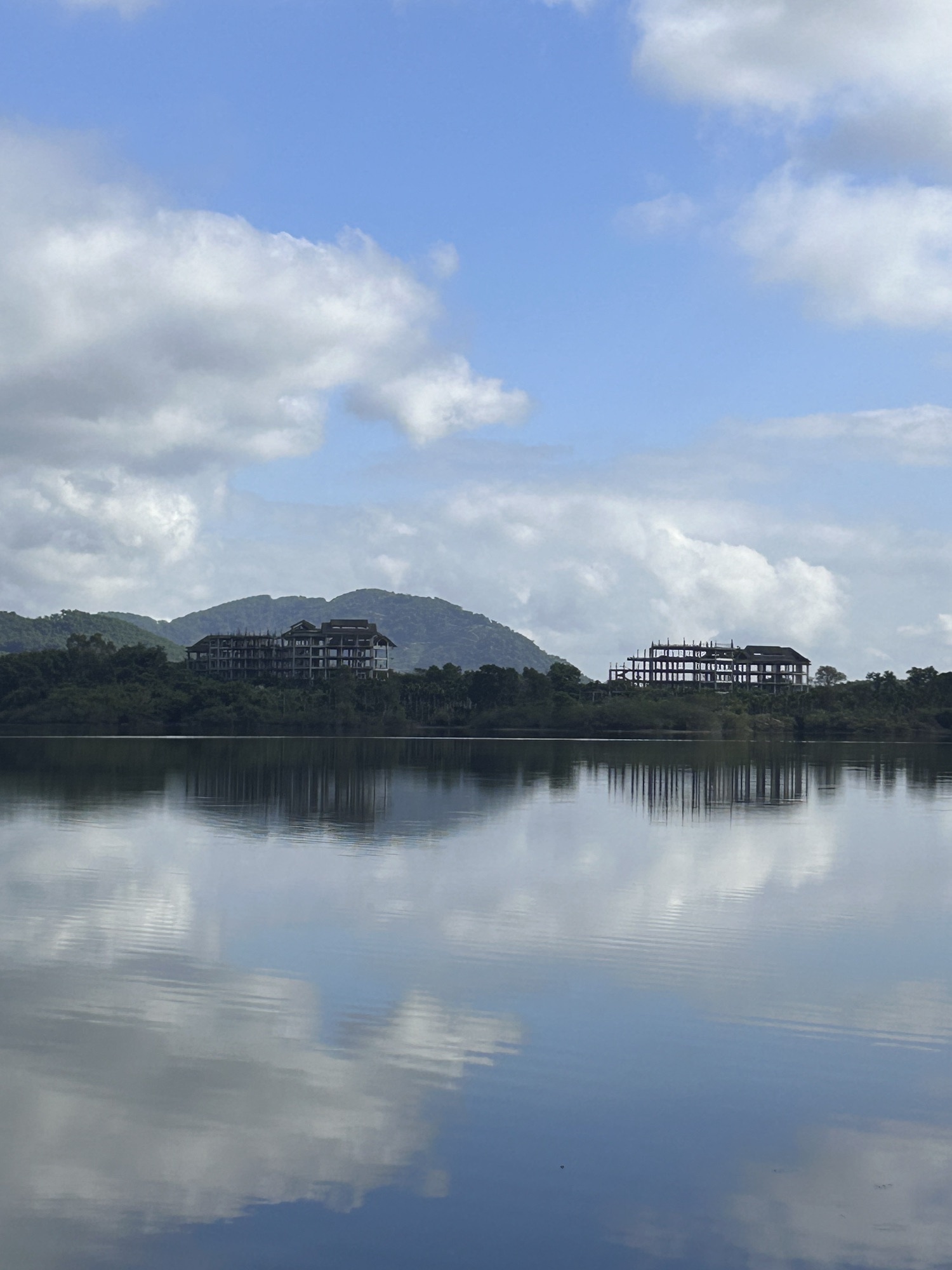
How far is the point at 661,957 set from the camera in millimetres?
12906

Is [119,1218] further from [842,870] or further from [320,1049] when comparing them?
[842,870]

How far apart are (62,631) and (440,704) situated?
305 feet

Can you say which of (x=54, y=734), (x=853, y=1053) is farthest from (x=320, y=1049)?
(x=54, y=734)

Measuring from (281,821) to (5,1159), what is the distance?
17.6 meters

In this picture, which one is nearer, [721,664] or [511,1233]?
[511,1233]

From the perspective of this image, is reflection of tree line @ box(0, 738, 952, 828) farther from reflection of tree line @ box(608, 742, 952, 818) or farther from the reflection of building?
the reflection of building

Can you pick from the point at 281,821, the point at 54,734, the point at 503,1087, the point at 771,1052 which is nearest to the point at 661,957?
the point at 771,1052

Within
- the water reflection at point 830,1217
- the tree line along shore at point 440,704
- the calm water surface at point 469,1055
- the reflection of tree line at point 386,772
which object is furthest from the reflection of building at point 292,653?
the water reflection at point 830,1217

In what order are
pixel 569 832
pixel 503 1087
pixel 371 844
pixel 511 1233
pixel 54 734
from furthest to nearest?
pixel 54 734
pixel 569 832
pixel 371 844
pixel 503 1087
pixel 511 1233

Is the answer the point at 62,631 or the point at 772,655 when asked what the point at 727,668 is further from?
the point at 62,631

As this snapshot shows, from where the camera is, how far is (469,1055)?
9.35m

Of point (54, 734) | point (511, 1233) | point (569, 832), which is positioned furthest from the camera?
point (54, 734)

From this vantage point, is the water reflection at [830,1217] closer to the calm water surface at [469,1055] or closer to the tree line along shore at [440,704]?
the calm water surface at [469,1055]

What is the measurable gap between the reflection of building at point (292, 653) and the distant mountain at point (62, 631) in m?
37.3
